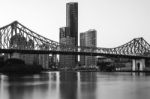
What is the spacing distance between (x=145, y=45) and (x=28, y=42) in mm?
83439

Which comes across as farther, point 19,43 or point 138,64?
point 138,64

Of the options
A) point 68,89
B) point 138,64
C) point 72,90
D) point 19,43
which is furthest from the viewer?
point 138,64

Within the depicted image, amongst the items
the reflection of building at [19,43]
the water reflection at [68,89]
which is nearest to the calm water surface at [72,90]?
the water reflection at [68,89]

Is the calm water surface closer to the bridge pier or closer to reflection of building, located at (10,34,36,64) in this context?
reflection of building, located at (10,34,36,64)

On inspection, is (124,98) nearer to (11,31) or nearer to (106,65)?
(11,31)

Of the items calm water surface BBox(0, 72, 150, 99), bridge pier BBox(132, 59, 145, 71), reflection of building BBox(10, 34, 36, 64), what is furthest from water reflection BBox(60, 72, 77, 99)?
bridge pier BBox(132, 59, 145, 71)

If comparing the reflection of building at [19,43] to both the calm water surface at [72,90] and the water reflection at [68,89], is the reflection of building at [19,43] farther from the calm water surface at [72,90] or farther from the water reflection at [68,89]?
the calm water surface at [72,90]

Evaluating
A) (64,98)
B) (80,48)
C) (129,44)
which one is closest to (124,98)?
(64,98)

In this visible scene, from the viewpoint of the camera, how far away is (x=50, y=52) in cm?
10788

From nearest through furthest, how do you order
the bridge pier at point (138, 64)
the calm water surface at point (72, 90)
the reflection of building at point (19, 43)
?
the calm water surface at point (72, 90)
the reflection of building at point (19, 43)
the bridge pier at point (138, 64)

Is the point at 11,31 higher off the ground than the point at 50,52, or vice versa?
the point at 11,31

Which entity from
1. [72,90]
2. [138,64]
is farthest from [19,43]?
[72,90]

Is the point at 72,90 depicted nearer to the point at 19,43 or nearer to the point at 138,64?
the point at 19,43

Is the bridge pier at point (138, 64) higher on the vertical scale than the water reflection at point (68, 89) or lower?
higher
